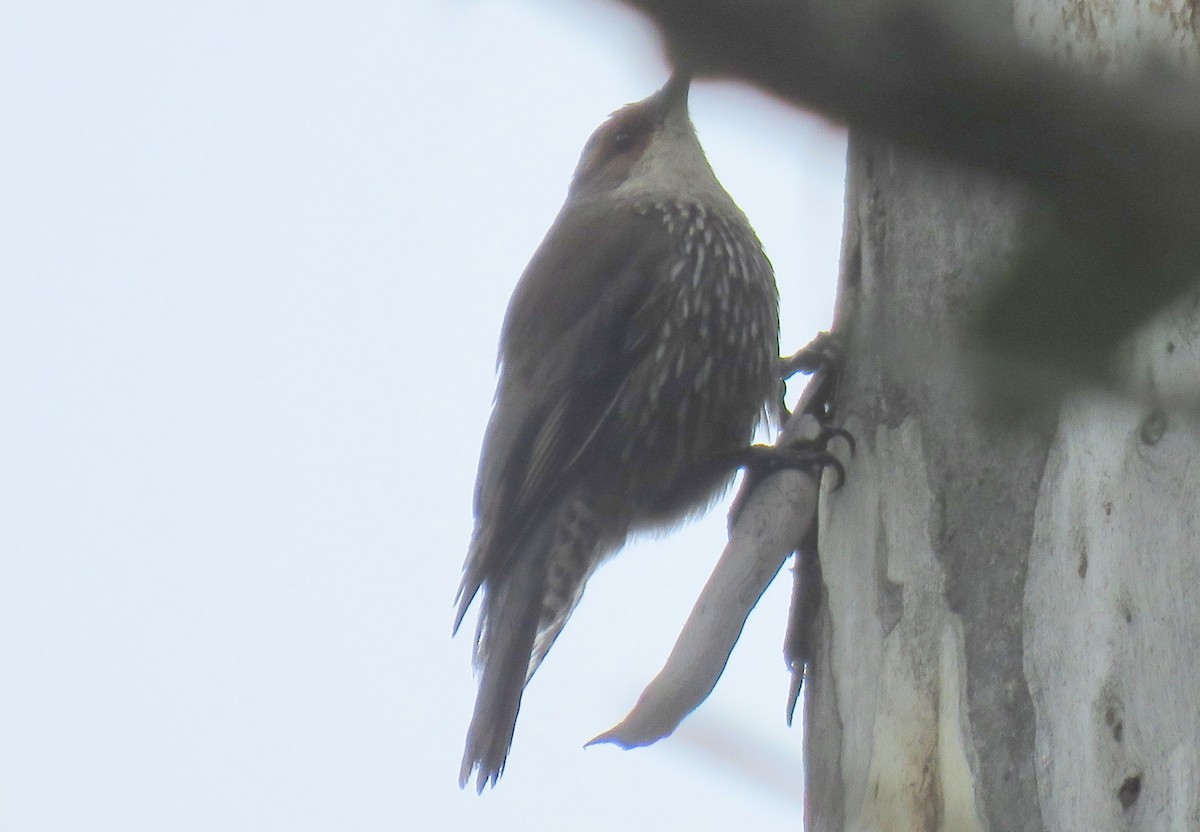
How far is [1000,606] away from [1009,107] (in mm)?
1494

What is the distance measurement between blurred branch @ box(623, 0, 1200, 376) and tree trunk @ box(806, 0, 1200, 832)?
70cm

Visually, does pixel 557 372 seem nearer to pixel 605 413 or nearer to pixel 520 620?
pixel 605 413

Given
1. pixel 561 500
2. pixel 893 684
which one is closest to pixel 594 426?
pixel 561 500

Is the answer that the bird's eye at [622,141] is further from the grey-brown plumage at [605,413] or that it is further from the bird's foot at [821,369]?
the bird's foot at [821,369]

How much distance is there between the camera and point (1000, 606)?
1.84 metres

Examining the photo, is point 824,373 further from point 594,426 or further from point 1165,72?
point 1165,72

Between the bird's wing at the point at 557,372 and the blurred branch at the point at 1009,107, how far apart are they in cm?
267

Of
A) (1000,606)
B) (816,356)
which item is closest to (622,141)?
(816,356)

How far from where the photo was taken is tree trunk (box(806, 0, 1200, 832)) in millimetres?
1560

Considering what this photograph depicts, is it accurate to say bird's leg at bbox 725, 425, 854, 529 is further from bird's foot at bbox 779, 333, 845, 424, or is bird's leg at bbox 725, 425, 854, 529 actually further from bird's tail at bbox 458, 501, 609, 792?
bird's tail at bbox 458, 501, 609, 792

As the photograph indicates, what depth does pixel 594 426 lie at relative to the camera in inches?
125

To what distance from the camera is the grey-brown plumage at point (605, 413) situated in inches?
123

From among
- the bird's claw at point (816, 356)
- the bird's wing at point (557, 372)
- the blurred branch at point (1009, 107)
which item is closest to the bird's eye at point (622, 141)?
the bird's wing at point (557, 372)

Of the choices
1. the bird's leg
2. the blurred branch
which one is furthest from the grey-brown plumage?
the blurred branch
